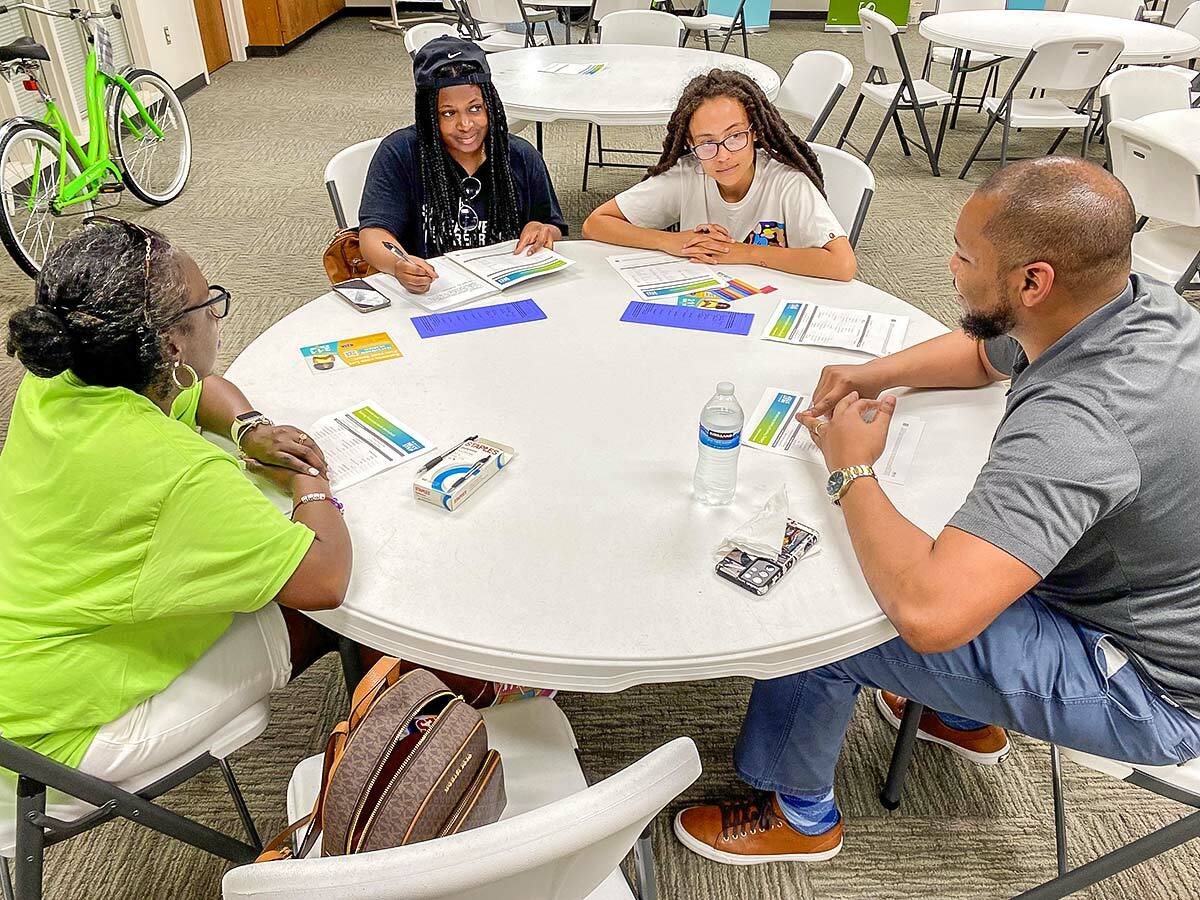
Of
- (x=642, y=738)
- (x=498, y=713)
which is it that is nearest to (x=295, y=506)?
(x=498, y=713)

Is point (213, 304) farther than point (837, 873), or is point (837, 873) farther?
point (837, 873)

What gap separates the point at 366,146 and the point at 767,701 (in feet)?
6.33

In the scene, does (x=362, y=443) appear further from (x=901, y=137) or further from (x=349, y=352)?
(x=901, y=137)

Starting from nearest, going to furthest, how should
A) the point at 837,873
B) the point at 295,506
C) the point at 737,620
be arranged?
the point at 737,620 < the point at 295,506 < the point at 837,873

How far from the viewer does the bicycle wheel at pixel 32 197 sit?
146 inches

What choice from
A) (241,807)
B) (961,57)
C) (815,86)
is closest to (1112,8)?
(961,57)

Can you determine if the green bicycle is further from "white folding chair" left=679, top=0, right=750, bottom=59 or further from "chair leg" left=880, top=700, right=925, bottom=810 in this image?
"chair leg" left=880, top=700, right=925, bottom=810

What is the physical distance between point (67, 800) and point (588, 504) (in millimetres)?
836

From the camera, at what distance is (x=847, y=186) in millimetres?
2531

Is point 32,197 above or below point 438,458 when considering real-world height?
below

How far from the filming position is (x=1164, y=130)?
10.6ft

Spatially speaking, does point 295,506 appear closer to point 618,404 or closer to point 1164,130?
point 618,404

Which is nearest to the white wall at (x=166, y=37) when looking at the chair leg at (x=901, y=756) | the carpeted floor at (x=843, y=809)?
the carpeted floor at (x=843, y=809)

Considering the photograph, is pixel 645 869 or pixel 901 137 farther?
pixel 901 137
